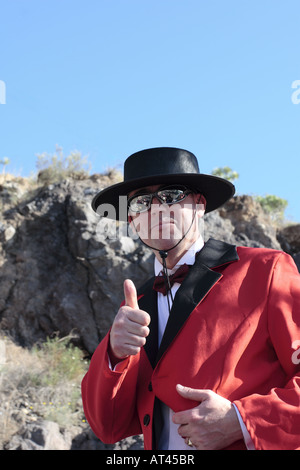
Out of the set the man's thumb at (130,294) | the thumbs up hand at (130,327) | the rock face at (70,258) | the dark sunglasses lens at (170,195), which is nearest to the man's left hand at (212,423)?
the thumbs up hand at (130,327)

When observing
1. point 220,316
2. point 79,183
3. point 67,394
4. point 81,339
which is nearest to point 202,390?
point 220,316

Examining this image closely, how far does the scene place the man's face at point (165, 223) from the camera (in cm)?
275

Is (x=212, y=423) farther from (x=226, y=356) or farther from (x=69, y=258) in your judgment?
(x=69, y=258)

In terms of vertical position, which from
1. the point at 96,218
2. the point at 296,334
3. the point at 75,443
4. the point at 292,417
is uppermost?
the point at 96,218

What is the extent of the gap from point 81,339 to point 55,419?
210 cm

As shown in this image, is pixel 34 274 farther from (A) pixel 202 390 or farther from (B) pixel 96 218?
(A) pixel 202 390

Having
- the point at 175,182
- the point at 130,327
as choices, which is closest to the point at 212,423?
the point at 130,327

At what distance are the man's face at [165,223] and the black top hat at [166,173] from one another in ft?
0.27

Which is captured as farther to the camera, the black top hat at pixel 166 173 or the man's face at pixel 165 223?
the black top hat at pixel 166 173

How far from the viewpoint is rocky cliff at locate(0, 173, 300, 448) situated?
29.9ft

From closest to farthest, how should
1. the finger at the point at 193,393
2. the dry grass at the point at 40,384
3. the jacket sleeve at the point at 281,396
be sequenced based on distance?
1. the jacket sleeve at the point at 281,396
2. the finger at the point at 193,393
3. the dry grass at the point at 40,384

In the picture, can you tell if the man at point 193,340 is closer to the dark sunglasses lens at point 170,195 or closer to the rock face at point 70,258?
the dark sunglasses lens at point 170,195

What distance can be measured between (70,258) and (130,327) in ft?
25.0

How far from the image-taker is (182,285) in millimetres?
2641
